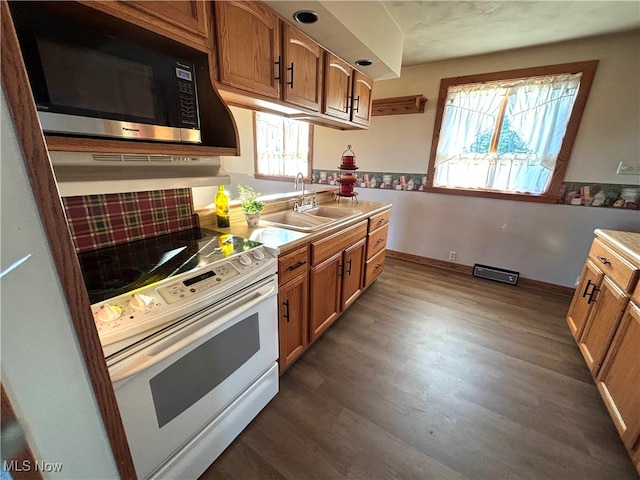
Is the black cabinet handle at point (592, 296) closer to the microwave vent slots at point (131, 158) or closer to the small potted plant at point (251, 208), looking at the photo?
the small potted plant at point (251, 208)

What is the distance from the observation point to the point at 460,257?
3.26 m

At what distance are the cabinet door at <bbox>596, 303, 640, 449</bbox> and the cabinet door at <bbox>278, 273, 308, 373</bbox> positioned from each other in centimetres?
165

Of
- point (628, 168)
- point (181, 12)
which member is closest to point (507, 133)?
point (628, 168)

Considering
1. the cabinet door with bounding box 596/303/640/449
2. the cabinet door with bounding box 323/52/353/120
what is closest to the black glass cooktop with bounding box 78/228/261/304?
the cabinet door with bounding box 323/52/353/120

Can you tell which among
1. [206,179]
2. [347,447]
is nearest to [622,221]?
[347,447]

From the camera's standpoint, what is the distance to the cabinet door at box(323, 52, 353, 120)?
6.18 feet

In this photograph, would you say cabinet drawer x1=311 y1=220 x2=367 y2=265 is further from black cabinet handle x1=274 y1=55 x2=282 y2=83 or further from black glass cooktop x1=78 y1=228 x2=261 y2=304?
black cabinet handle x1=274 y1=55 x2=282 y2=83

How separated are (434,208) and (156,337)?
3.22 metres

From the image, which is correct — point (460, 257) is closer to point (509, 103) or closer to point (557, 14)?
point (509, 103)

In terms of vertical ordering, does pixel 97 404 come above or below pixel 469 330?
above

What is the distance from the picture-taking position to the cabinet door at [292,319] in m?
1.49

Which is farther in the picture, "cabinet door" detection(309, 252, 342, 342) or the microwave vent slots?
"cabinet door" detection(309, 252, 342, 342)

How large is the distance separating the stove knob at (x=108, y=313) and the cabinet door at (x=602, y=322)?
2.36 meters

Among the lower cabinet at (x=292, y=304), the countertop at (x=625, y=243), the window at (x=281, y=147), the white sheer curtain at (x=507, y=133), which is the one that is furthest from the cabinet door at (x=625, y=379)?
the window at (x=281, y=147)
